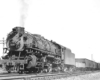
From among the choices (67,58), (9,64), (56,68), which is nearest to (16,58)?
(9,64)

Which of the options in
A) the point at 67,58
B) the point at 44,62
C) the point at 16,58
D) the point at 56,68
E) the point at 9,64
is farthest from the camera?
the point at 67,58

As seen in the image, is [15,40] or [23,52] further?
[15,40]

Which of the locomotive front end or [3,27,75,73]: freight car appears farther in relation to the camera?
the locomotive front end

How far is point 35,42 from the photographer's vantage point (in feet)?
44.4

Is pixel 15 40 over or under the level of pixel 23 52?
over

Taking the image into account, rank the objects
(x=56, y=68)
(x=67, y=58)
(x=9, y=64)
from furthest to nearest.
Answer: (x=67, y=58)
(x=56, y=68)
(x=9, y=64)

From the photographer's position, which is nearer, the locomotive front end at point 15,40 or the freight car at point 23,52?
the freight car at point 23,52

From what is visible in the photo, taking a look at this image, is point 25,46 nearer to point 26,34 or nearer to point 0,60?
point 26,34

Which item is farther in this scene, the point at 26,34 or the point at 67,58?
the point at 67,58

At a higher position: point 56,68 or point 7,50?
point 7,50

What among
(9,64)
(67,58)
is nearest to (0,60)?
(9,64)

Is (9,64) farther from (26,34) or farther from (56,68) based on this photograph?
(56,68)

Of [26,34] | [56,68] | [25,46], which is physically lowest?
[56,68]

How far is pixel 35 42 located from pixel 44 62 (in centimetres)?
225
